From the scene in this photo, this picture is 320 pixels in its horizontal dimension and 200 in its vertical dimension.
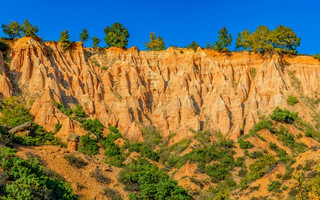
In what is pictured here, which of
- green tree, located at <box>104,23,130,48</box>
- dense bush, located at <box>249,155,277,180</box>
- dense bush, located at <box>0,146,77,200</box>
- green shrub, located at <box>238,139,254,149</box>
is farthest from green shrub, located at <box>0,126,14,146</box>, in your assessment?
green tree, located at <box>104,23,130,48</box>

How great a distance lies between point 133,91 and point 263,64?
18.6 metres

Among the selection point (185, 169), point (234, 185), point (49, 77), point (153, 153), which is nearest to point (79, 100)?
point (49, 77)

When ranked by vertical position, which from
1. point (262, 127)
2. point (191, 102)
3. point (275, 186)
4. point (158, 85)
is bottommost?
point (275, 186)

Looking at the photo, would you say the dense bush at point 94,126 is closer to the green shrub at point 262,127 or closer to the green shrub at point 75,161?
the green shrub at point 75,161

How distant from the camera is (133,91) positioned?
45500 mm

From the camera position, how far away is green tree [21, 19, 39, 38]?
153 ft

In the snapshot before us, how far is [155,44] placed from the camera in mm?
57906

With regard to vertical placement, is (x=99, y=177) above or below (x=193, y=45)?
below

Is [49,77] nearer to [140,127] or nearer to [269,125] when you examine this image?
[140,127]

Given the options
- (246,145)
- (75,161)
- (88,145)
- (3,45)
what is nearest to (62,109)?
(88,145)

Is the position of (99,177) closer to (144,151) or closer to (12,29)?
(144,151)

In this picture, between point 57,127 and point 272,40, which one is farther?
point 272,40

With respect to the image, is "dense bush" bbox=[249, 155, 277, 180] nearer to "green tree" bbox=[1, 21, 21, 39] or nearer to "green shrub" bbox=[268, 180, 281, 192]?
"green shrub" bbox=[268, 180, 281, 192]

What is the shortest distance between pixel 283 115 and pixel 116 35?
1115 inches
